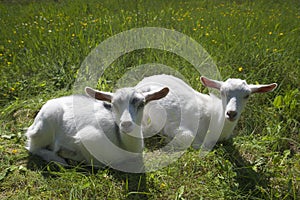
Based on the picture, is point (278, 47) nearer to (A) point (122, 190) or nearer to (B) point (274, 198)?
(B) point (274, 198)

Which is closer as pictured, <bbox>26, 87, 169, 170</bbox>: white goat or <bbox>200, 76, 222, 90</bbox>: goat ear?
<bbox>26, 87, 169, 170</bbox>: white goat

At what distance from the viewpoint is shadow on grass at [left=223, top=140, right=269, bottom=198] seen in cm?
281

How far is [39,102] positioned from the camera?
4137 mm

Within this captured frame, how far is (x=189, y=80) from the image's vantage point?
4371 mm

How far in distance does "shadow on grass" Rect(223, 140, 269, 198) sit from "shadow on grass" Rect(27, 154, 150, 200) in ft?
2.77

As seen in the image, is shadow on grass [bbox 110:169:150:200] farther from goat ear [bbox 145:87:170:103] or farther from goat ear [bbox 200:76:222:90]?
goat ear [bbox 200:76:222:90]

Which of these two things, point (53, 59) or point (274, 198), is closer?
point (274, 198)

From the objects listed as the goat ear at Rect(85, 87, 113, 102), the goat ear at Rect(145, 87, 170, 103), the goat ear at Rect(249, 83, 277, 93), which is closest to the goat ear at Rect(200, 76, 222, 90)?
the goat ear at Rect(249, 83, 277, 93)

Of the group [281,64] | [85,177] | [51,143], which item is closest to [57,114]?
[51,143]

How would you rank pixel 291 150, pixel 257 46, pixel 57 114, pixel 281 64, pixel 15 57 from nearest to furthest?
pixel 57 114
pixel 291 150
pixel 281 64
pixel 257 46
pixel 15 57

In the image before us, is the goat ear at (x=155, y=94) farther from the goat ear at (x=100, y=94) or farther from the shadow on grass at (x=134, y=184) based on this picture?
the shadow on grass at (x=134, y=184)

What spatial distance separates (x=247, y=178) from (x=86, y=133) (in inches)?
63.8

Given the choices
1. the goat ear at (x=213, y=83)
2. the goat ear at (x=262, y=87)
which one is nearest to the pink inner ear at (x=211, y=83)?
the goat ear at (x=213, y=83)

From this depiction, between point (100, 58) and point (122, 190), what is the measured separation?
2573mm
